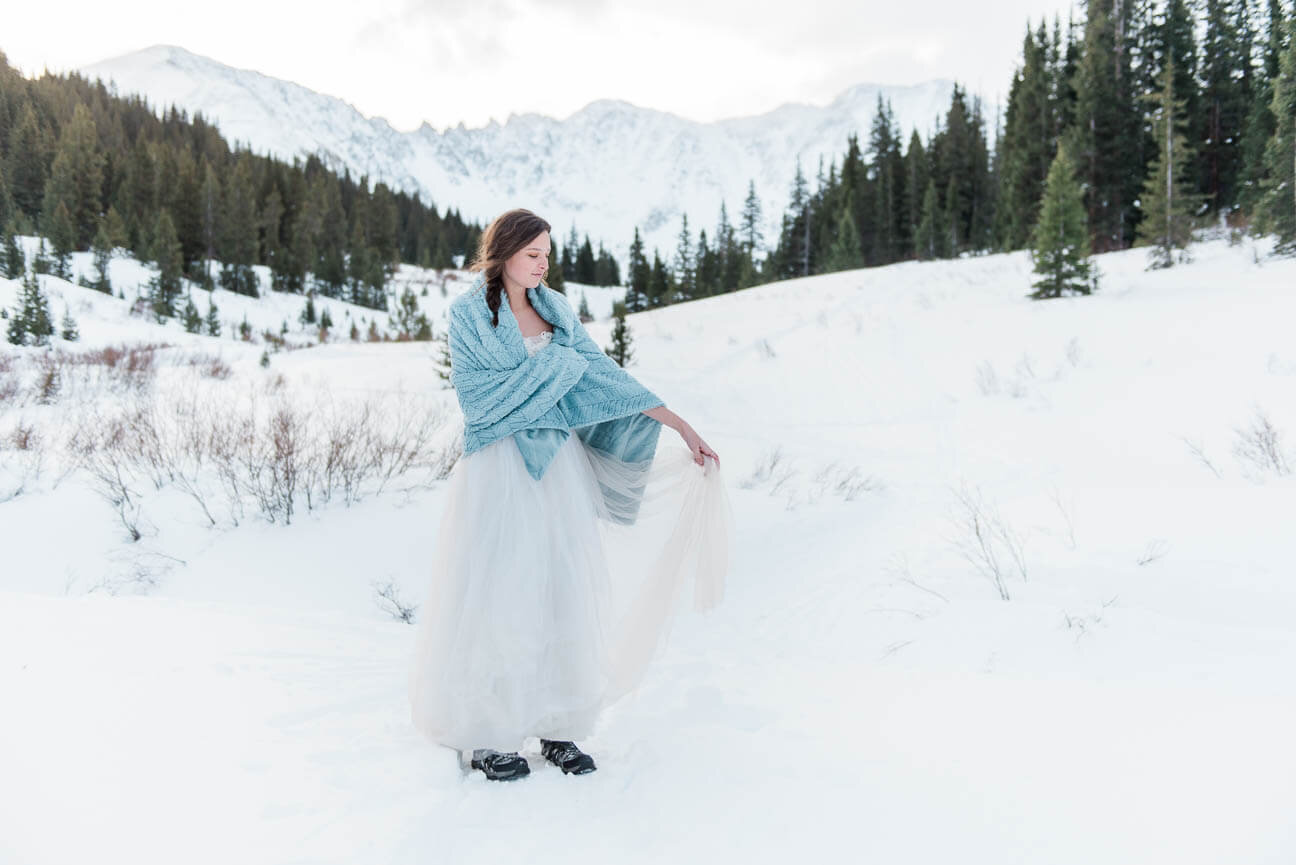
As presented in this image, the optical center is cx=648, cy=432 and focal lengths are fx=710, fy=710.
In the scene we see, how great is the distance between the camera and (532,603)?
2656mm

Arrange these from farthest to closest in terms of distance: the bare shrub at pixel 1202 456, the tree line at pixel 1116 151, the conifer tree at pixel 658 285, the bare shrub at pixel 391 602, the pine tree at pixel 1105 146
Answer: the conifer tree at pixel 658 285
the pine tree at pixel 1105 146
the tree line at pixel 1116 151
the bare shrub at pixel 1202 456
the bare shrub at pixel 391 602

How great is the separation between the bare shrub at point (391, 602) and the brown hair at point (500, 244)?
10.4ft

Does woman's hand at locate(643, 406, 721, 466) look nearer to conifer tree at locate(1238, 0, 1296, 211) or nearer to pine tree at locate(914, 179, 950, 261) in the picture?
conifer tree at locate(1238, 0, 1296, 211)

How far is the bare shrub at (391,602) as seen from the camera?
207 inches

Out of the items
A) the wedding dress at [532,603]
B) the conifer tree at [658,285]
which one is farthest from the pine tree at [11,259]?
the wedding dress at [532,603]

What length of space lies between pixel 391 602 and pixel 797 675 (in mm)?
3220

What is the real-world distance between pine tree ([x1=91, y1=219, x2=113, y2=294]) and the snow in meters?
33.7

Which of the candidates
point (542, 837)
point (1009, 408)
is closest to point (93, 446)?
point (542, 837)

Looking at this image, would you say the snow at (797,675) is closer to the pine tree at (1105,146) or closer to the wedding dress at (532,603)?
the wedding dress at (532,603)

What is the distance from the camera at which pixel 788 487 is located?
802 cm

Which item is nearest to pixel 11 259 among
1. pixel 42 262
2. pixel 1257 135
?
pixel 42 262

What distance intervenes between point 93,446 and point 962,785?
8.57 m

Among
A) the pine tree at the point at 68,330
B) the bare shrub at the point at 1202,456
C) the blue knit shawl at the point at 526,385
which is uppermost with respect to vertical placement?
the pine tree at the point at 68,330

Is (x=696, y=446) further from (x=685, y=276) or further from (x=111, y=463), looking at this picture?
(x=685, y=276)
